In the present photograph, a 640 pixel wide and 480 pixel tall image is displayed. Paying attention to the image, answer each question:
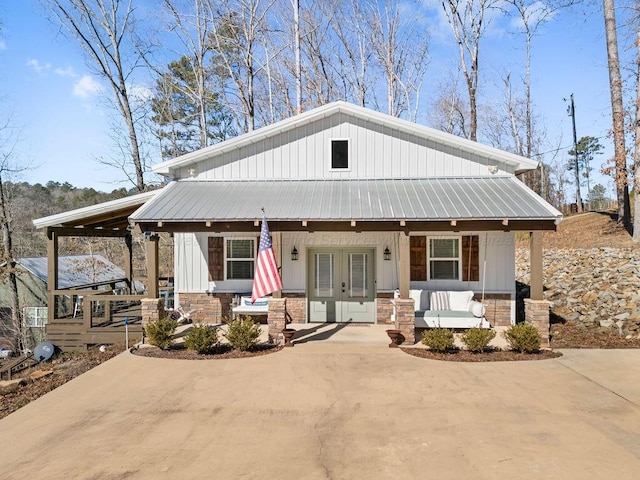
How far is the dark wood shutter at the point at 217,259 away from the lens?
11.2 m

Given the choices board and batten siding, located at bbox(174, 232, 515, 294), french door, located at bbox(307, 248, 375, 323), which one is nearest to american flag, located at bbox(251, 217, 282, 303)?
board and batten siding, located at bbox(174, 232, 515, 294)

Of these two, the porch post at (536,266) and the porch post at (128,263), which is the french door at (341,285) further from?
the porch post at (128,263)

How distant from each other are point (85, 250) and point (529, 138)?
31.4 metres

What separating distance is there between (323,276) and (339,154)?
3.47 meters

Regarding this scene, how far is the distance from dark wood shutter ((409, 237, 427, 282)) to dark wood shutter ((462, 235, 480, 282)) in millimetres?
1060

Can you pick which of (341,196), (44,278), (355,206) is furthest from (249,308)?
(44,278)

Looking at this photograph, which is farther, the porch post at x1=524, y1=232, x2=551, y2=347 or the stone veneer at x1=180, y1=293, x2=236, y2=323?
the stone veneer at x1=180, y1=293, x2=236, y2=323

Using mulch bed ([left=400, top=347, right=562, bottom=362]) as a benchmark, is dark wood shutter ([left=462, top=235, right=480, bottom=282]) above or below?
above

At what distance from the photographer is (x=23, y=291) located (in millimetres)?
17688

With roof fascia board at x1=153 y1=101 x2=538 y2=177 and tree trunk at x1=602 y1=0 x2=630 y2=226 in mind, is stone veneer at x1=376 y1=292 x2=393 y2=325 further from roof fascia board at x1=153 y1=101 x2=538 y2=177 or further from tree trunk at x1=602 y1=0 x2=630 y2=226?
tree trunk at x1=602 y1=0 x2=630 y2=226

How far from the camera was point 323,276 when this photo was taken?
1095cm

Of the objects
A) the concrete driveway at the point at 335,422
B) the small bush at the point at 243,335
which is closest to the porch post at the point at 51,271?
the concrete driveway at the point at 335,422

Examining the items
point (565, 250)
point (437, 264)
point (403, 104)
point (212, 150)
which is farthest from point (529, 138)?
point (212, 150)

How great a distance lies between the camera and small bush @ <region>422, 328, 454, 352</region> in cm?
811
